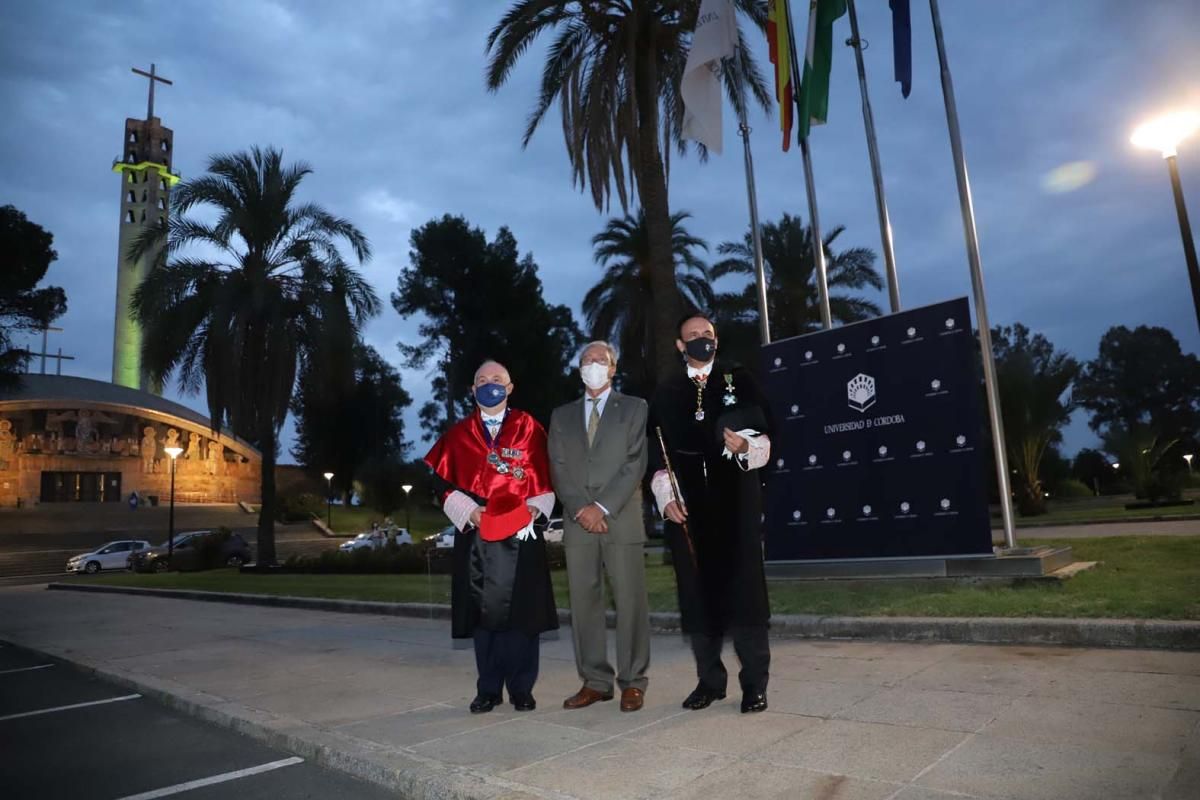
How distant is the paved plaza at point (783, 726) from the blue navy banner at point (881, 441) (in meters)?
2.82

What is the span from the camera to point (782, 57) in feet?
39.5

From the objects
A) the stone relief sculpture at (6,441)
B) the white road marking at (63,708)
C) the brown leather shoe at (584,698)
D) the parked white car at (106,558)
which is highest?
the stone relief sculpture at (6,441)

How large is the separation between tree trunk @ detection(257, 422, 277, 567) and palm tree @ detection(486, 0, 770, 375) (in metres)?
13.8

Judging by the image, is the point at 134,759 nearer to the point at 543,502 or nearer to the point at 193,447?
the point at 543,502

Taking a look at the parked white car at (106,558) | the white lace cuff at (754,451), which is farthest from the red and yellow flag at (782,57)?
the parked white car at (106,558)

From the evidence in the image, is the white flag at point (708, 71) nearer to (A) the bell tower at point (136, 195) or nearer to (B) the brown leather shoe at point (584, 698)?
(B) the brown leather shoe at point (584, 698)

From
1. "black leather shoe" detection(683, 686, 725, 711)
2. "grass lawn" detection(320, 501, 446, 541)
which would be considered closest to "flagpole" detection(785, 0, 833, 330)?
"black leather shoe" detection(683, 686, 725, 711)

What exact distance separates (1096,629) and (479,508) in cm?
420

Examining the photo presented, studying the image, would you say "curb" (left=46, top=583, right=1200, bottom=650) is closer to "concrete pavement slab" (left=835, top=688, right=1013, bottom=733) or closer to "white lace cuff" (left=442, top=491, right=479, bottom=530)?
"concrete pavement slab" (left=835, top=688, right=1013, bottom=733)

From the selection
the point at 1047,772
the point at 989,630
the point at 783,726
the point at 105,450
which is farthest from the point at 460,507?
the point at 105,450

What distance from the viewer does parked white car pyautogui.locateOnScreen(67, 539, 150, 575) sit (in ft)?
105

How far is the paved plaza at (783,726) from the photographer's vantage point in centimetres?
316

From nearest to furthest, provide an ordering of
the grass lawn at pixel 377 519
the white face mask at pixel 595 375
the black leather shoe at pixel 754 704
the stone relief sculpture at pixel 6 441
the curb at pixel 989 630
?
1. the black leather shoe at pixel 754 704
2. the white face mask at pixel 595 375
3. the curb at pixel 989 630
4. the stone relief sculpture at pixel 6 441
5. the grass lawn at pixel 377 519

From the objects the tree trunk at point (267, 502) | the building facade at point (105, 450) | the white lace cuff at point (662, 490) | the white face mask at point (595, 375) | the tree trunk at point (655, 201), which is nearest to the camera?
the white lace cuff at point (662, 490)
